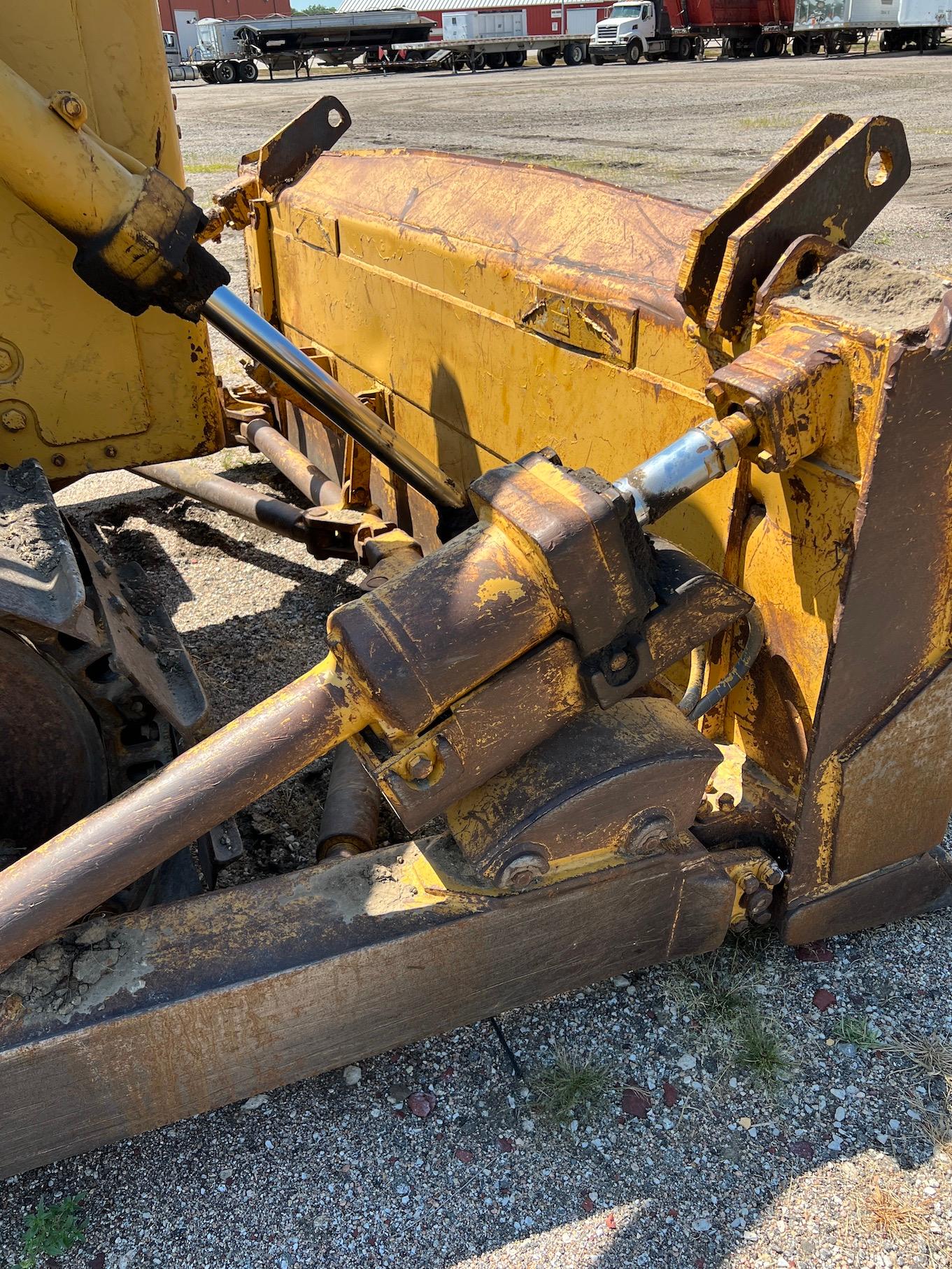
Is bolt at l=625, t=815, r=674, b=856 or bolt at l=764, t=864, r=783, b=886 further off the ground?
bolt at l=625, t=815, r=674, b=856

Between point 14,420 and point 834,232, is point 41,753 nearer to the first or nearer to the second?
point 14,420

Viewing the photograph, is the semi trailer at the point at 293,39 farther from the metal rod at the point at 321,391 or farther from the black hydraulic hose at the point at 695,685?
the black hydraulic hose at the point at 695,685

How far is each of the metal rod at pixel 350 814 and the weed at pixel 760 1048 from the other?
803 mm

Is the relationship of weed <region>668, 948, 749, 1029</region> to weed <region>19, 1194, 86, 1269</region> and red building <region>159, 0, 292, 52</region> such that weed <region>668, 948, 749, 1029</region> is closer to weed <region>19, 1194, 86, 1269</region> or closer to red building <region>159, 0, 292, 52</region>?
weed <region>19, 1194, 86, 1269</region>

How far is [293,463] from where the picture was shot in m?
3.80

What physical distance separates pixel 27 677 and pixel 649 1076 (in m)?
1.32

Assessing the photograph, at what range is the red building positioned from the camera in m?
40.4

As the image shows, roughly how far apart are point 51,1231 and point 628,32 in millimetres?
35258

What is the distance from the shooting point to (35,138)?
5.79 ft

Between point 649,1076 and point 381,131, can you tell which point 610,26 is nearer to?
point 381,131

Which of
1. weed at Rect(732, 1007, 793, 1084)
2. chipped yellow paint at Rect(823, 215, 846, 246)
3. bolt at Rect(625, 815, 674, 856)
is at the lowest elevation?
weed at Rect(732, 1007, 793, 1084)

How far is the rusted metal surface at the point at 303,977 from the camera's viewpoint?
1604 mm

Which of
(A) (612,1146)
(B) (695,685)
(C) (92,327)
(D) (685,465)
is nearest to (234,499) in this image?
(C) (92,327)

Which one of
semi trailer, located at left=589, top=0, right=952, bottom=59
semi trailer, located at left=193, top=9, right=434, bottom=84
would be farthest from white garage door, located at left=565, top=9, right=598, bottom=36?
semi trailer, located at left=193, top=9, right=434, bottom=84
